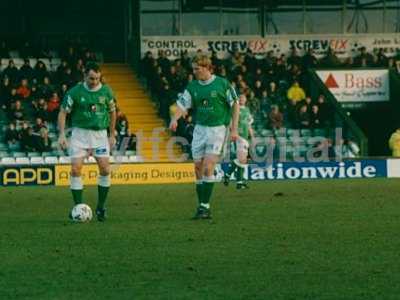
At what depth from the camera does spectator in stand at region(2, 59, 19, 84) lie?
3338cm

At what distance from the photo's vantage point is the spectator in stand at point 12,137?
3133 centimetres

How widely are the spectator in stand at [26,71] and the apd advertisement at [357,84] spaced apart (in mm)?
8364

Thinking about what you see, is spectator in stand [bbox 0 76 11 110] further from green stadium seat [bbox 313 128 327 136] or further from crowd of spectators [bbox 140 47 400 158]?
green stadium seat [bbox 313 128 327 136]

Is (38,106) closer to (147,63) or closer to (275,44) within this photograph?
(147,63)

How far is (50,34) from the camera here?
128 feet

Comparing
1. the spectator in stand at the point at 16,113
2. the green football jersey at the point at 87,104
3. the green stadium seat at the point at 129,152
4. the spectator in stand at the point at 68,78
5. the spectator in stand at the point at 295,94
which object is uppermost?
the green football jersey at the point at 87,104

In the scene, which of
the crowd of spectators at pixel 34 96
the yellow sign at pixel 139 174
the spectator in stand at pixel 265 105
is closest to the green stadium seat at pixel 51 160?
the yellow sign at pixel 139 174

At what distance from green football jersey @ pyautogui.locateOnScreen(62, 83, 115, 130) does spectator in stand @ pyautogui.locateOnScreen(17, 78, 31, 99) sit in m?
16.8

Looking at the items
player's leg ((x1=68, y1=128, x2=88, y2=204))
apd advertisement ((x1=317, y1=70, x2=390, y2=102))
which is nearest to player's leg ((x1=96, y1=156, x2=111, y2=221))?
player's leg ((x1=68, y1=128, x2=88, y2=204))

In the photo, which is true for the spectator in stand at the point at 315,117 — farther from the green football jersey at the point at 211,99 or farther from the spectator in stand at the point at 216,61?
the green football jersey at the point at 211,99

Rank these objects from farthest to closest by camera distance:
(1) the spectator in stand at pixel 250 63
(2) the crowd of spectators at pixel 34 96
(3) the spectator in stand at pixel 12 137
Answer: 1. (1) the spectator in stand at pixel 250 63
2. (3) the spectator in stand at pixel 12 137
3. (2) the crowd of spectators at pixel 34 96

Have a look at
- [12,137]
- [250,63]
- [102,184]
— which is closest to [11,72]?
[12,137]

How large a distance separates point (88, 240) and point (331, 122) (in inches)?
812

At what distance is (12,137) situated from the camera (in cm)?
3136
